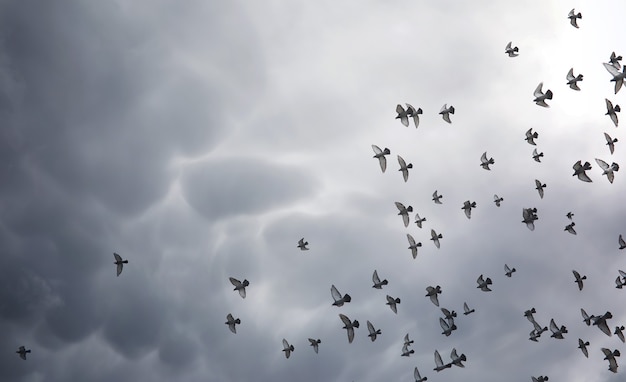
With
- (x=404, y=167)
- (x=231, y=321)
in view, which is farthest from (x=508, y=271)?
(x=231, y=321)

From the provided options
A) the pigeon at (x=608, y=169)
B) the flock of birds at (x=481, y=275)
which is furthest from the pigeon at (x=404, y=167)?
the pigeon at (x=608, y=169)

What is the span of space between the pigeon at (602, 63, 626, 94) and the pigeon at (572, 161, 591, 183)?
51.1ft

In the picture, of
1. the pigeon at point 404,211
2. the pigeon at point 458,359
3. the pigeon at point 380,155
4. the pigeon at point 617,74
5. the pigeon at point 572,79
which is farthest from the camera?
the pigeon at point 458,359

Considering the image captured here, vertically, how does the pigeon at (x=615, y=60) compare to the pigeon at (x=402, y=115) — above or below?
below

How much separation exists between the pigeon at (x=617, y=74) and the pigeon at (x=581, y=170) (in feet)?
51.1

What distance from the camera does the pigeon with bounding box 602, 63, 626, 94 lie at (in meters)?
72.4

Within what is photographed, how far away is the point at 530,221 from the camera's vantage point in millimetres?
93750

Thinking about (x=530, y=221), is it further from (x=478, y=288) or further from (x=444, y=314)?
(x=444, y=314)

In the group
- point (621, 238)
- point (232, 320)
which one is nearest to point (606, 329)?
point (621, 238)

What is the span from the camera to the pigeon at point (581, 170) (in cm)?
8575

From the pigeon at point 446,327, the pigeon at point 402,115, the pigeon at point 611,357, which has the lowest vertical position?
the pigeon at point 611,357

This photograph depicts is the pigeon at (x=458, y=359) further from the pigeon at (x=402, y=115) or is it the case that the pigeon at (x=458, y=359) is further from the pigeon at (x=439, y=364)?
the pigeon at (x=402, y=115)

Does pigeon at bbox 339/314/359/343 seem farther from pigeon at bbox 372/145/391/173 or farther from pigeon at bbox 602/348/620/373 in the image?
pigeon at bbox 602/348/620/373

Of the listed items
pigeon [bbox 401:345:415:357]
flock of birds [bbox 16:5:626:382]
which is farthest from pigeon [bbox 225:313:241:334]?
pigeon [bbox 401:345:415:357]
